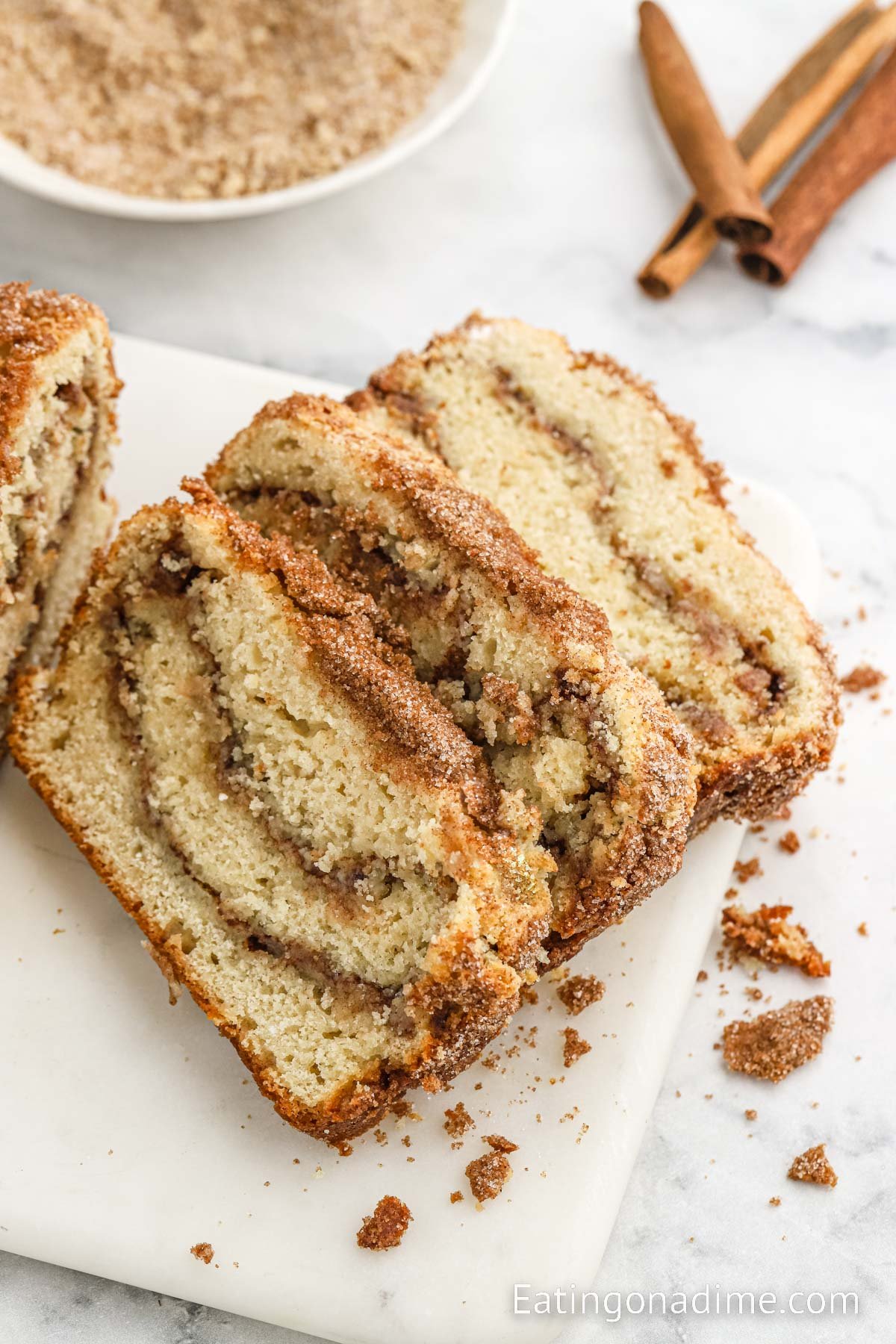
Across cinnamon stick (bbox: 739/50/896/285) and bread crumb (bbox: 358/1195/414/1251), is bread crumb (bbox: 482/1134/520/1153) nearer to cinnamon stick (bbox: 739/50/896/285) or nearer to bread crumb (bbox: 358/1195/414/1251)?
bread crumb (bbox: 358/1195/414/1251)

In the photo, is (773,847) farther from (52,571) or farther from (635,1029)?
(52,571)

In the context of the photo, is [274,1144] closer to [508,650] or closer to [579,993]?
[579,993]

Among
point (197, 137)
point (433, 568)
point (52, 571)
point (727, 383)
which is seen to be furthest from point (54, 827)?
point (727, 383)

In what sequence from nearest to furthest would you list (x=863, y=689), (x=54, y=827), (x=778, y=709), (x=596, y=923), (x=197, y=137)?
(x=596, y=923) < (x=778, y=709) < (x=54, y=827) < (x=863, y=689) < (x=197, y=137)

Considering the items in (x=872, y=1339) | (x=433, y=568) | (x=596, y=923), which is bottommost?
(x=872, y=1339)

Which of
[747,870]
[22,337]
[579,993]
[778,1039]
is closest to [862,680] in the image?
[747,870]
